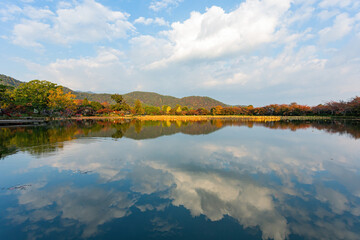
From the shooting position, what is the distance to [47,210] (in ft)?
18.2

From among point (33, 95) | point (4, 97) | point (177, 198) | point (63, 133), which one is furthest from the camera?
point (33, 95)

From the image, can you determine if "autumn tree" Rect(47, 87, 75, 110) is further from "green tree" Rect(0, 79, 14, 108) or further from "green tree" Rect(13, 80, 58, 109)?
"green tree" Rect(0, 79, 14, 108)

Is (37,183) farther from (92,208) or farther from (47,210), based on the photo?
Answer: (92,208)

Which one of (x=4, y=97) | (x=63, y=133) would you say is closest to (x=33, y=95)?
(x=4, y=97)

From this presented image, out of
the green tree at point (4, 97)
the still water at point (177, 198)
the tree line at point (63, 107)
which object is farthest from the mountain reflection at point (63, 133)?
A: the tree line at point (63, 107)

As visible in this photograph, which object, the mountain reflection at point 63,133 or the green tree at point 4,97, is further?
the green tree at point 4,97

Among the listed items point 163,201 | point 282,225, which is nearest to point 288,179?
point 282,225

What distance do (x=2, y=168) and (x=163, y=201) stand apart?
9.78 meters

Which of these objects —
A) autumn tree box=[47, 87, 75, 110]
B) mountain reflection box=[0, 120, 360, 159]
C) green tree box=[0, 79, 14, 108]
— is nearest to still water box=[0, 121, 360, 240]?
mountain reflection box=[0, 120, 360, 159]

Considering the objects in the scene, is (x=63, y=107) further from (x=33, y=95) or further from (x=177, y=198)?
(x=177, y=198)

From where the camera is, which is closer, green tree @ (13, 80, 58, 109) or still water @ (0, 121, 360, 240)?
still water @ (0, 121, 360, 240)

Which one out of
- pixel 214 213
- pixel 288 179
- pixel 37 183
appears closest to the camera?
pixel 214 213

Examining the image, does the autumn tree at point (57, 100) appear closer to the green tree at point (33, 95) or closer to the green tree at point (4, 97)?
the green tree at point (33, 95)

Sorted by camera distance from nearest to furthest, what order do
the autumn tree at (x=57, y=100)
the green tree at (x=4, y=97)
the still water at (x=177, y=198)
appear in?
1. the still water at (x=177, y=198)
2. the green tree at (x=4, y=97)
3. the autumn tree at (x=57, y=100)
